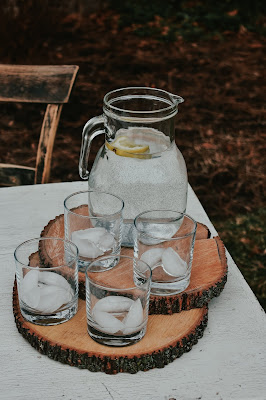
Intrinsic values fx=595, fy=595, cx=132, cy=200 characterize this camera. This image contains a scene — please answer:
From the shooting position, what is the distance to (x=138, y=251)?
935 mm

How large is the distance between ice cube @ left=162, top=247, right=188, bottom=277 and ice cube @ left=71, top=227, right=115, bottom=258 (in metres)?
0.11

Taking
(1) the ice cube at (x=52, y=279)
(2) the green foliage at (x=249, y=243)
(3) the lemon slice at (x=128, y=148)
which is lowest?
(2) the green foliage at (x=249, y=243)

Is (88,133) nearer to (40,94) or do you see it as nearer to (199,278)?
(199,278)

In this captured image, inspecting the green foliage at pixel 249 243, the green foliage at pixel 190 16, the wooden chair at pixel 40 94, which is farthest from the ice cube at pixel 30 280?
the green foliage at pixel 190 16

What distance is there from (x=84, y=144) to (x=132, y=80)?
2.98 metres

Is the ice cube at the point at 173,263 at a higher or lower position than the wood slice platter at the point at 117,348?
higher

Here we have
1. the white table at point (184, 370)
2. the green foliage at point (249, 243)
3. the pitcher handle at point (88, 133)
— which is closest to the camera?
the white table at point (184, 370)

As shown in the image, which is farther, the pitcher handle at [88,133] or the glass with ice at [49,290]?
the pitcher handle at [88,133]

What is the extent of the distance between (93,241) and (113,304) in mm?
173

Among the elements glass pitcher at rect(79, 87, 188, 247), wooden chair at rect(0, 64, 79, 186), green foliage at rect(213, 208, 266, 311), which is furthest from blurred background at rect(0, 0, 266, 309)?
glass pitcher at rect(79, 87, 188, 247)

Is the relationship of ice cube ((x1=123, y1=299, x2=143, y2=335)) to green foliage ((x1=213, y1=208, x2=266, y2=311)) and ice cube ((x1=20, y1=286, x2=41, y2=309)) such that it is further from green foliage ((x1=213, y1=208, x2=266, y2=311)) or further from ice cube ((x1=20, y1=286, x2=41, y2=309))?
green foliage ((x1=213, y1=208, x2=266, y2=311))

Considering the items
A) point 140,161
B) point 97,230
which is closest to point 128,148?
point 140,161

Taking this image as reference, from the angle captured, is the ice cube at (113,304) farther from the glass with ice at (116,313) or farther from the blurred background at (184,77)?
the blurred background at (184,77)

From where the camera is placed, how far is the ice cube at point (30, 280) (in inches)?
34.3
